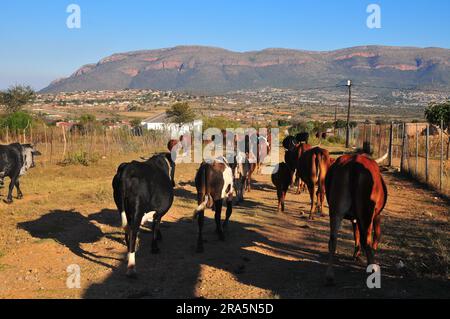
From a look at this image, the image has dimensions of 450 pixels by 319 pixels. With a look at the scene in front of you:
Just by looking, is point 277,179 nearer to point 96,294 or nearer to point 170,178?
point 170,178

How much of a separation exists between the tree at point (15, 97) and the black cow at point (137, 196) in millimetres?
51542

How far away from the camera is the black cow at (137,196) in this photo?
730cm

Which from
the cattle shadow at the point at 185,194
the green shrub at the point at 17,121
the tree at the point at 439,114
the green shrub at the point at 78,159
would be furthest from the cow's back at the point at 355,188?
the green shrub at the point at 17,121

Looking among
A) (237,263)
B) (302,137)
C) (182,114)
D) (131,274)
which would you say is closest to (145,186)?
(131,274)

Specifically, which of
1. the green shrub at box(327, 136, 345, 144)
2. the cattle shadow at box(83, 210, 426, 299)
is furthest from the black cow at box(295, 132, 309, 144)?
the green shrub at box(327, 136, 345, 144)

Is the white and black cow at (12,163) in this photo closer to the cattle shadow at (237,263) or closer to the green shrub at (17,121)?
the cattle shadow at (237,263)

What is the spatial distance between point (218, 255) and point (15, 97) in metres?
53.5

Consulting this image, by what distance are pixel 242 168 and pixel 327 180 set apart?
6256mm

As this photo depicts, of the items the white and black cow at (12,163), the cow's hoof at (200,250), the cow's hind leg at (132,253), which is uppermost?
the white and black cow at (12,163)

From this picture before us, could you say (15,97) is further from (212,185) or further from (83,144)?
(212,185)

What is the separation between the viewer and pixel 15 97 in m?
55.4

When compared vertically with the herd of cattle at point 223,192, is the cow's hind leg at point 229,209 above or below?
below
